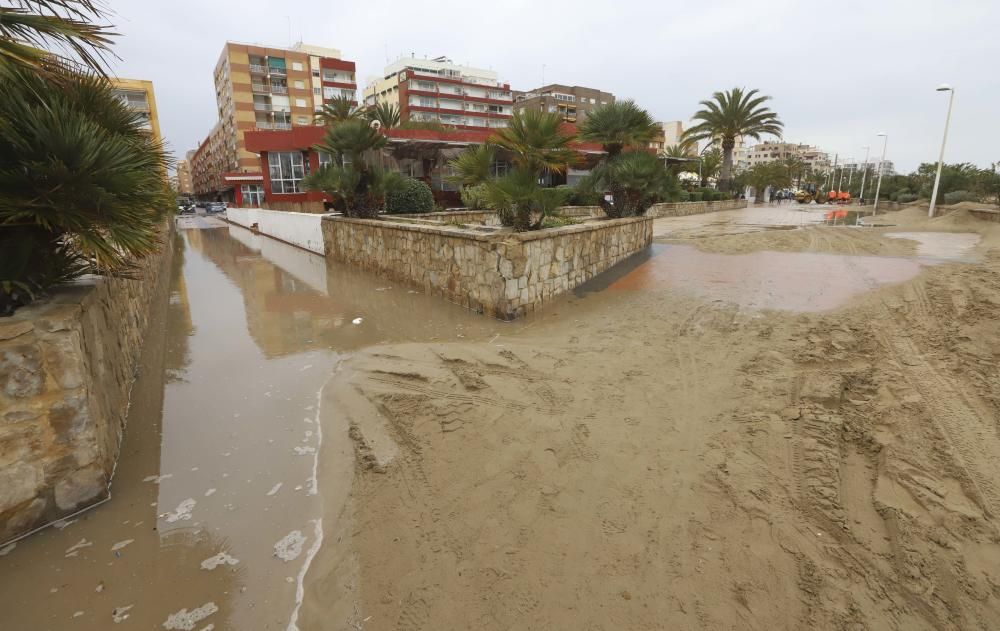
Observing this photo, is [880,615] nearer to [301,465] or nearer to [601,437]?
[601,437]

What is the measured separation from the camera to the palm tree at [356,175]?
13.4 metres

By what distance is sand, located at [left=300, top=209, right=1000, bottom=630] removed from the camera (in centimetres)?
237

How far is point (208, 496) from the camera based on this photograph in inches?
133

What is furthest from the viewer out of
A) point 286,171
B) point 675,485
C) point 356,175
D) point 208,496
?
point 286,171

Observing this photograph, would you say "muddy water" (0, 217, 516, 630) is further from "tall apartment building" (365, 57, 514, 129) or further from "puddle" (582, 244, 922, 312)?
"tall apartment building" (365, 57, 514, 129)

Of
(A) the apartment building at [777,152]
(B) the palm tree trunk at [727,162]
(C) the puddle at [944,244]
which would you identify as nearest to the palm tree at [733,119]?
(B) the palm tree trunk at [727,162]

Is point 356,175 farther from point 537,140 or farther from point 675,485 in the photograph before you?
point 675,485

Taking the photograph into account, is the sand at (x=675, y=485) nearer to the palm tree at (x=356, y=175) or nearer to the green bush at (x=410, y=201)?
the palm tree at (x=356, y=175)

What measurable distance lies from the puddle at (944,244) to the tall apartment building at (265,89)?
5486 centimetres

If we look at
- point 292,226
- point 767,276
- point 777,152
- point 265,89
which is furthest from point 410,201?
point 777,152

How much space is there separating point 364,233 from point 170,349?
21.1ft

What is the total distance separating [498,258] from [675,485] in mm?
4638

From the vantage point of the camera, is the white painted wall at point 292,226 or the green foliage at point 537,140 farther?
the white painted wall at point 292,226

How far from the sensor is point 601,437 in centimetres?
381
